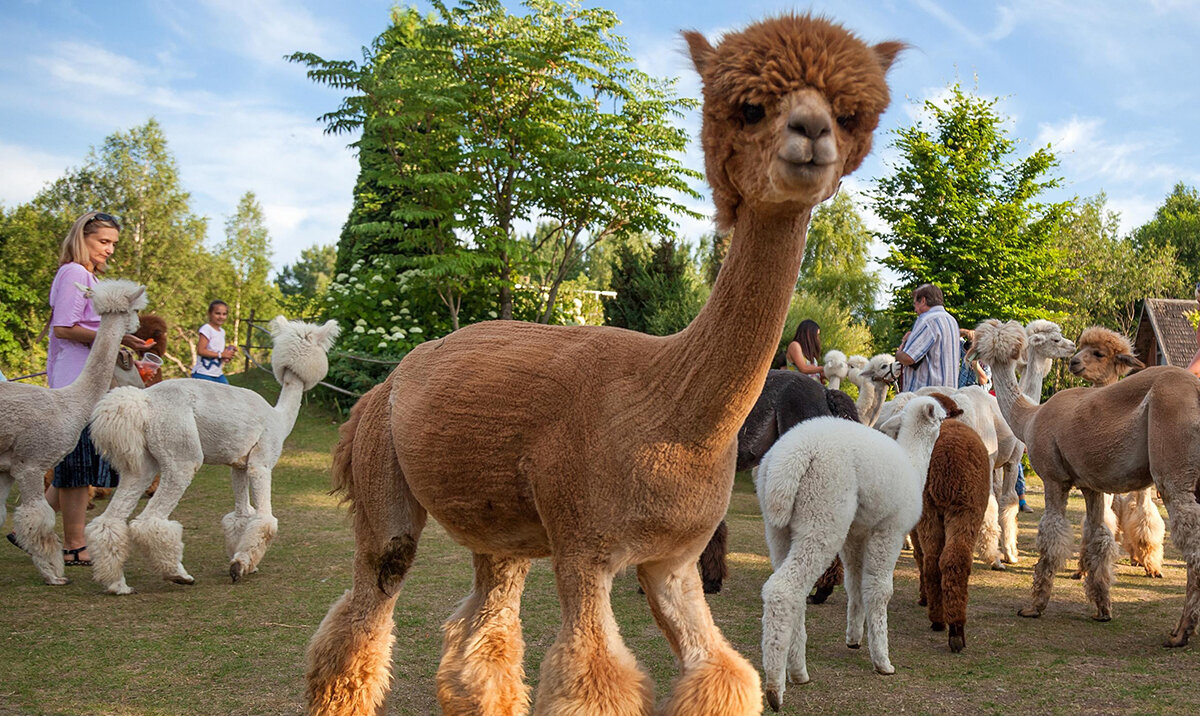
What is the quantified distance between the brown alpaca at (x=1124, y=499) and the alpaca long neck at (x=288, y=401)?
20.4 feet

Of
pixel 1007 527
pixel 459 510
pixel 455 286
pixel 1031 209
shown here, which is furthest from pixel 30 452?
pixel 1031 209

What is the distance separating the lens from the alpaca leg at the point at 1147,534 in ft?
24.3

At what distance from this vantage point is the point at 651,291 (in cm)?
1734

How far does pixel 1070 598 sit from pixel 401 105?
13.1 meters

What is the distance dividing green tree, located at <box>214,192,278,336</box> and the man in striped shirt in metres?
40.2

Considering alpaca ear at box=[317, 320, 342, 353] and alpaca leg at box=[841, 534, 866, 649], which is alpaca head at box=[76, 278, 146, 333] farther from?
alpaca leg at box=[841, 534, 866, 649]

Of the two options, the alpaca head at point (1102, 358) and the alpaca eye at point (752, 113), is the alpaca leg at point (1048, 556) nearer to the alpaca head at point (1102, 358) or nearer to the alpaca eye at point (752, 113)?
the alpaca head at point (1102, 358)

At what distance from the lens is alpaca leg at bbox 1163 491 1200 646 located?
5.09 metres

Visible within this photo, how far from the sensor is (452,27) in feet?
49.1

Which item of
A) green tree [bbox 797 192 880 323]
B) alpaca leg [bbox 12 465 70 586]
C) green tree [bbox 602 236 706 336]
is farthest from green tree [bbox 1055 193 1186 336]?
alpaca leg [bbox 12 465 70 586]

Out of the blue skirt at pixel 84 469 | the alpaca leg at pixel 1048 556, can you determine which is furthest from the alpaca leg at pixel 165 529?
the alpaca leg at pixel 1048 556

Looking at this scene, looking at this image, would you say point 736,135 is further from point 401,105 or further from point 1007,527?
point 401,105

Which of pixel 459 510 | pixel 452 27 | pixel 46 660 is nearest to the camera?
pixel 459 510

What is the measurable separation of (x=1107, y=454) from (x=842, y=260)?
28.5 metres
